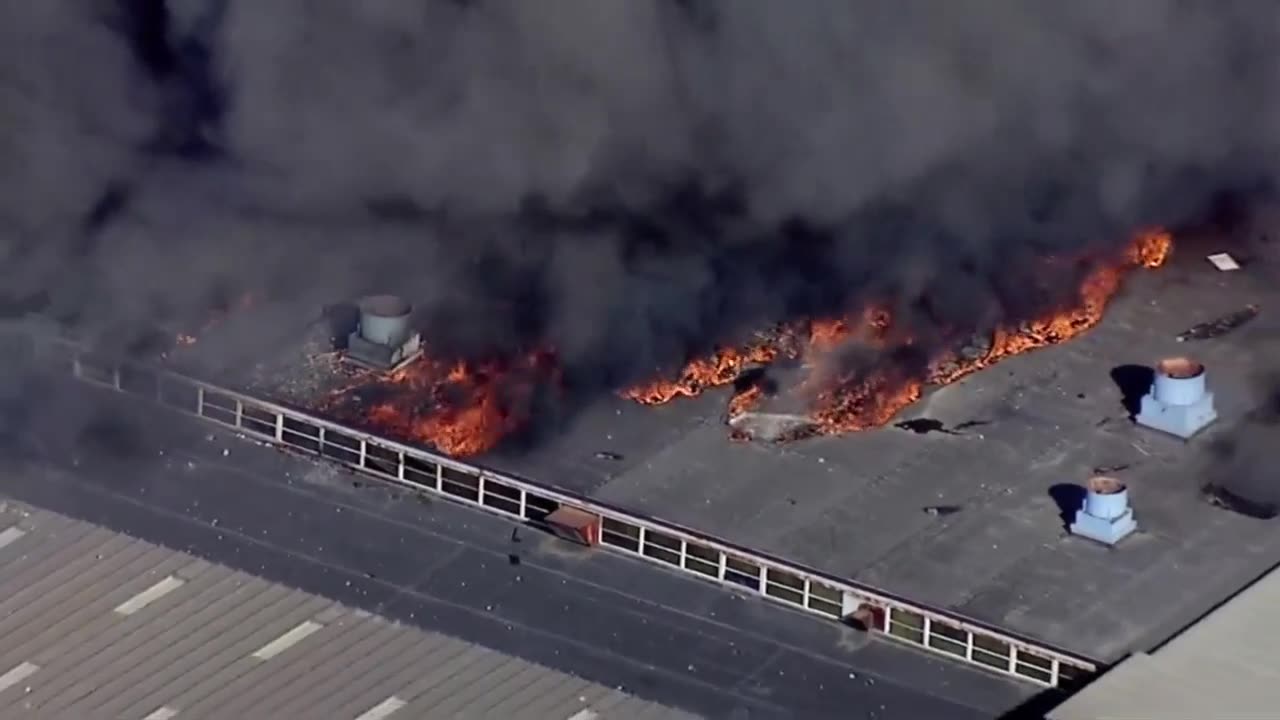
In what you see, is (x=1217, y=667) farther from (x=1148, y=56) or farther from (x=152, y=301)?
(x=152, y=301)

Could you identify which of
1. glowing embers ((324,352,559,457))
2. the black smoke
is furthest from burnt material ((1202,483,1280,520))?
glowing embers ((324,352,559,457))

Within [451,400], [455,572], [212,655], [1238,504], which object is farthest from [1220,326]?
[212,655]

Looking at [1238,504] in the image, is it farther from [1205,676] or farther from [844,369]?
[844,369]

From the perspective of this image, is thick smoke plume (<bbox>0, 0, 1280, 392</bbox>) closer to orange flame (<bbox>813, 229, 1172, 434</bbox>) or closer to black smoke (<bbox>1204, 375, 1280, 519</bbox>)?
orange flame (<bbox>813, 229, 1172, 434</bbox>)

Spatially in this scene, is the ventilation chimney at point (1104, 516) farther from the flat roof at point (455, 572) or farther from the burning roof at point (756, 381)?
the burning roof at point (756, 381)

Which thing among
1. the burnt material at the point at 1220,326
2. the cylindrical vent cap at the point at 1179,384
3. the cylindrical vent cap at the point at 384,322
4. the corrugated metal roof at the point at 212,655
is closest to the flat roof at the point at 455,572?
the corrugated metal roof at the point at 212,655
